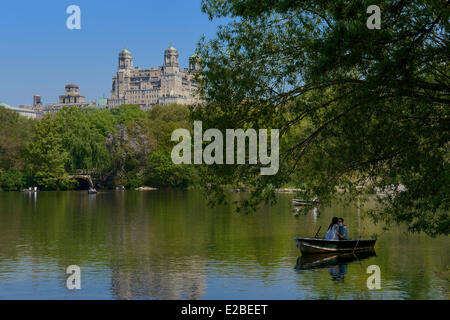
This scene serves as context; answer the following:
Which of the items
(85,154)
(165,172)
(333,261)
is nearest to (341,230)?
(333,261)

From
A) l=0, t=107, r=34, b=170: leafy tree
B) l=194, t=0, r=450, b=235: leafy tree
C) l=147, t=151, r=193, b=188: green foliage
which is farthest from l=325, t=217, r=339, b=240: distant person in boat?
l=0, t=107, r=34, b=170: leafy tree

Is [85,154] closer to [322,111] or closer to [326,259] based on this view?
[326,259]

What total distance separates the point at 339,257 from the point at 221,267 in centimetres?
479

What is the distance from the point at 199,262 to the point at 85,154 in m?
73.6

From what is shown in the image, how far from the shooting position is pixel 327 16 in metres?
16.5

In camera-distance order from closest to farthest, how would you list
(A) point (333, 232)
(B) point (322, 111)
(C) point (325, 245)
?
(B) point (322, 111) → (C) point (325, 245) → (A) point (333, 232)

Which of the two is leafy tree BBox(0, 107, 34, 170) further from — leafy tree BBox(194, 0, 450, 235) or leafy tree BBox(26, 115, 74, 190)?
leafy tree BBox(194, 0, 450, 235)

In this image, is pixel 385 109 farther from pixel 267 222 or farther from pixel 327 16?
pixel 267 222

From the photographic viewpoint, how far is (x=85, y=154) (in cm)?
9762

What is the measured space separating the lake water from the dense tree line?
172ft

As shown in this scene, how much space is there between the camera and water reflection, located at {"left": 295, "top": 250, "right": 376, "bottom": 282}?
24.1 meters

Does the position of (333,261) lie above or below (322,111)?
below

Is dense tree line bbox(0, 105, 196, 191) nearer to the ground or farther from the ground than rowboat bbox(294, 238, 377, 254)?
farther from the ground
